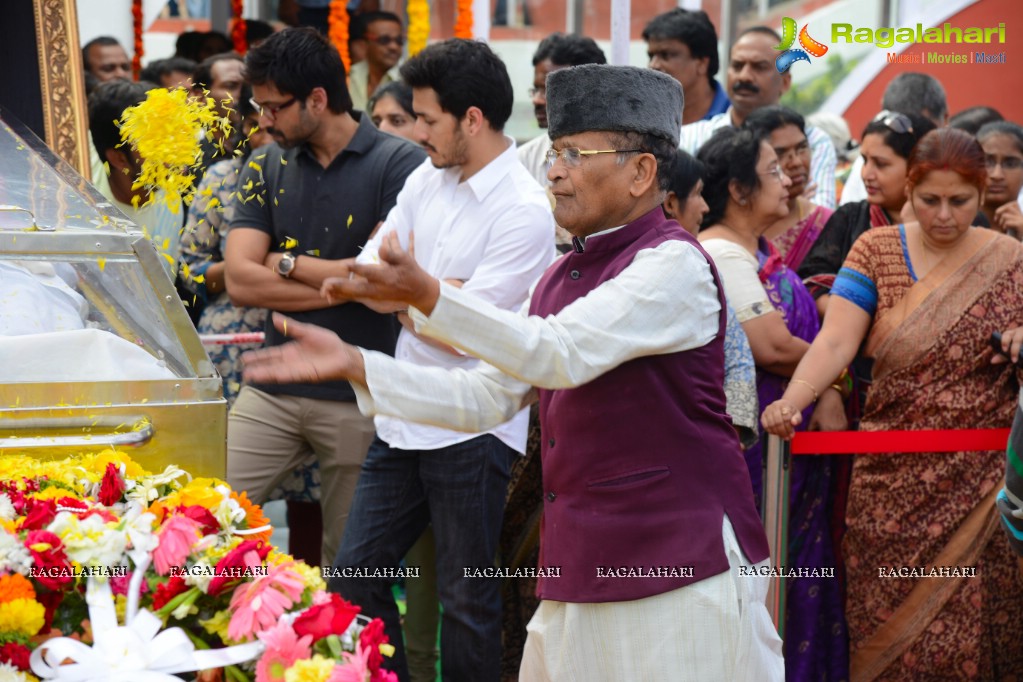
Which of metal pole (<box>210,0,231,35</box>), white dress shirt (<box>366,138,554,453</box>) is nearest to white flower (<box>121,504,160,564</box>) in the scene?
white dress shirt (<box>366,138,554,453</box>)

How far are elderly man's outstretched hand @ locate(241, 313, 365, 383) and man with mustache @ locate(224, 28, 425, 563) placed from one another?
6.79 feet

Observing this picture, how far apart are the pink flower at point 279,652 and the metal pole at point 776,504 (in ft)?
8.59

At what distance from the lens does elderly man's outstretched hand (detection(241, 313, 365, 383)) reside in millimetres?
2338

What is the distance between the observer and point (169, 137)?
378cm

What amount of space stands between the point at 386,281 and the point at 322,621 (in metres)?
0.58

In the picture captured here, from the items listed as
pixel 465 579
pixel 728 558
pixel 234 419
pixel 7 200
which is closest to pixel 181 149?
pixel 7 200

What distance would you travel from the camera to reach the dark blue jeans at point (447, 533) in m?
4.07

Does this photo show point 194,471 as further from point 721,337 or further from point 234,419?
point 234,419

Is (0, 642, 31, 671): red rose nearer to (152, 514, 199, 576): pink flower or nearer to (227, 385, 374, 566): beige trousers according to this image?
(152, 514, 199, 576): pink flower

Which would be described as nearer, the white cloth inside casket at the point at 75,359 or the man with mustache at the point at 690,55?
the white cloth inside casket at the point at 75,359

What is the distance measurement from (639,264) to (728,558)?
0.65 meters

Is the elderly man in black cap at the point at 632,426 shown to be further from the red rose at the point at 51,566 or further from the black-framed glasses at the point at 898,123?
the black-framed glasses at the point at 898,123

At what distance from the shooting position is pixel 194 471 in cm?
296

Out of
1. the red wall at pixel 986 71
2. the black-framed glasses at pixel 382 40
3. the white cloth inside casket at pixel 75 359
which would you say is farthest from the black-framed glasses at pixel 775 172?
the red wall at pixel 986 71
